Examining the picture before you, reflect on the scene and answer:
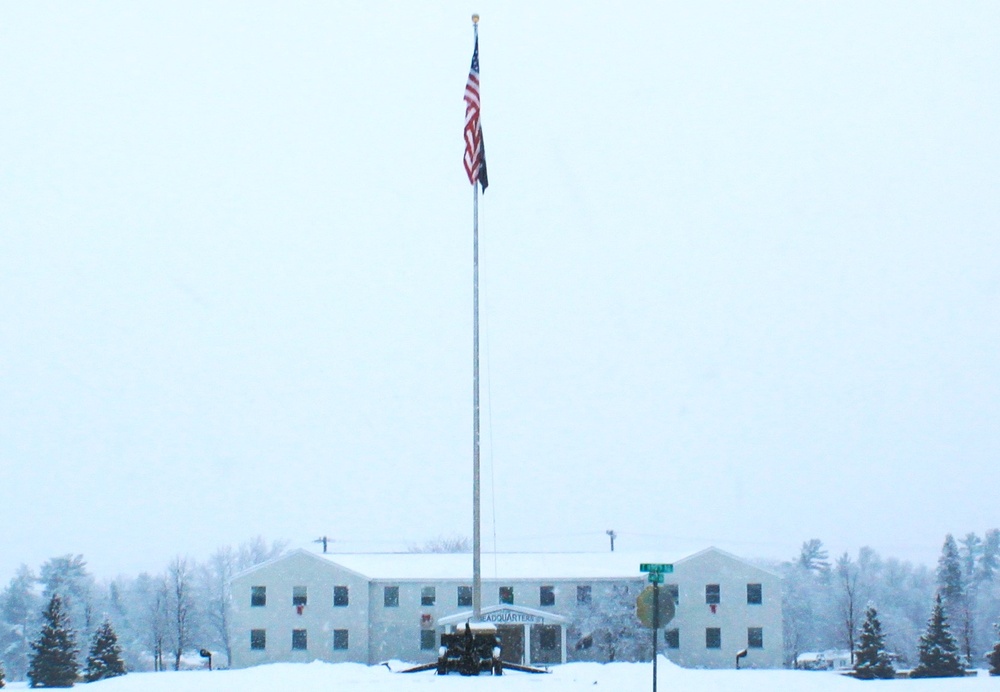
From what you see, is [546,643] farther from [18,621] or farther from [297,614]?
[18,621]

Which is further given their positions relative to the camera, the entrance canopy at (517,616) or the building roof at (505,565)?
the building roof at (505,565)

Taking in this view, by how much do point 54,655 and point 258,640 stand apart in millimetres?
9687

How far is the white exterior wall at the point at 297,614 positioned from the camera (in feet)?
183

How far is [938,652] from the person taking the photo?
50.1m

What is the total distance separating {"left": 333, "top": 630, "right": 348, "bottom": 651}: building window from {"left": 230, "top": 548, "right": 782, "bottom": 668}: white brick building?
5 cm

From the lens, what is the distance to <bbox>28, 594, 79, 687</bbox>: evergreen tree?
5022 cm

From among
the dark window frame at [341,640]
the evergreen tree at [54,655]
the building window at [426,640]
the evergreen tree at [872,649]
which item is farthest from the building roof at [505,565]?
the evergreen tree at [54,655]

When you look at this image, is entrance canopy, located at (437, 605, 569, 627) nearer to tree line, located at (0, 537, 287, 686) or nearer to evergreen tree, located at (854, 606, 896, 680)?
evergreen tree, located at (854, 606, 896, 680)

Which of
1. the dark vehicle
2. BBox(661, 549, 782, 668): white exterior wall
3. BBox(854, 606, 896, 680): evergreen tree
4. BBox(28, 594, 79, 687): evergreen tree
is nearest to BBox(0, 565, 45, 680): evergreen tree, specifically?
BBox(28, 594, 79, 687): evergreen tree

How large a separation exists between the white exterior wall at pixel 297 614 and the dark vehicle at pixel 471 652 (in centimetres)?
2898

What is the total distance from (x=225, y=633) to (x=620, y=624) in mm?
48334

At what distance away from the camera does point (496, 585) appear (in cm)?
5697

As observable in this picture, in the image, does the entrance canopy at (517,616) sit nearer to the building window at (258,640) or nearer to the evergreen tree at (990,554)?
the building window at (258,640)

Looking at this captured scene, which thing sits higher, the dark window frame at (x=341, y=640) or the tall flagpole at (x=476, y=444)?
the tall flagpole at (x=476, y=444)
